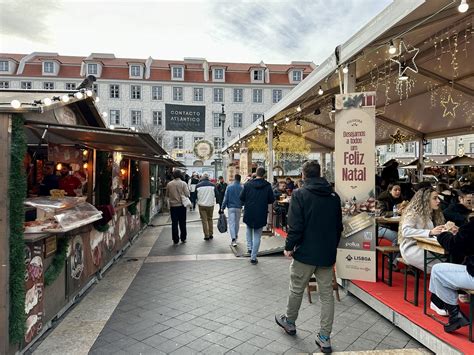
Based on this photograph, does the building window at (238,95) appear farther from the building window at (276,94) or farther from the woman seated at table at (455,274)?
the woman seated at table at (455,274)

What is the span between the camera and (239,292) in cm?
524

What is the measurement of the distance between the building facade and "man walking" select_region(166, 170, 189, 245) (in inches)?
1251

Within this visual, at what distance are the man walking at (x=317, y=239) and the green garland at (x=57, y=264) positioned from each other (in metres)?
2.58

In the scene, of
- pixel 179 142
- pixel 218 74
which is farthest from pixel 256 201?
pixel 218 74

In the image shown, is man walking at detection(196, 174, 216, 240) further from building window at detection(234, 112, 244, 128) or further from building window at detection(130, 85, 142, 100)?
building window at detection(130, 85, 142, 100)

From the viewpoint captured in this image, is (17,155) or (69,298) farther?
(69,298)

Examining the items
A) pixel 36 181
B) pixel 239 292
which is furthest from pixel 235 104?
pixel 239 292

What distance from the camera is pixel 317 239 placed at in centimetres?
356

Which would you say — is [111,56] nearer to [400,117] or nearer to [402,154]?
[402,154]

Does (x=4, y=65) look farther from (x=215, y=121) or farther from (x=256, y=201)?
(x=256, y=201)

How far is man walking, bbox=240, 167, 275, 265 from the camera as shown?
6.83 m

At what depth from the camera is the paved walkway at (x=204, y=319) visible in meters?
3.59

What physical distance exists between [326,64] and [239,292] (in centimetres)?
380

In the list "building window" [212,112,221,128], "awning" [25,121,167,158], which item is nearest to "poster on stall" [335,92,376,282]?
"awning" [25,121,167,158]
